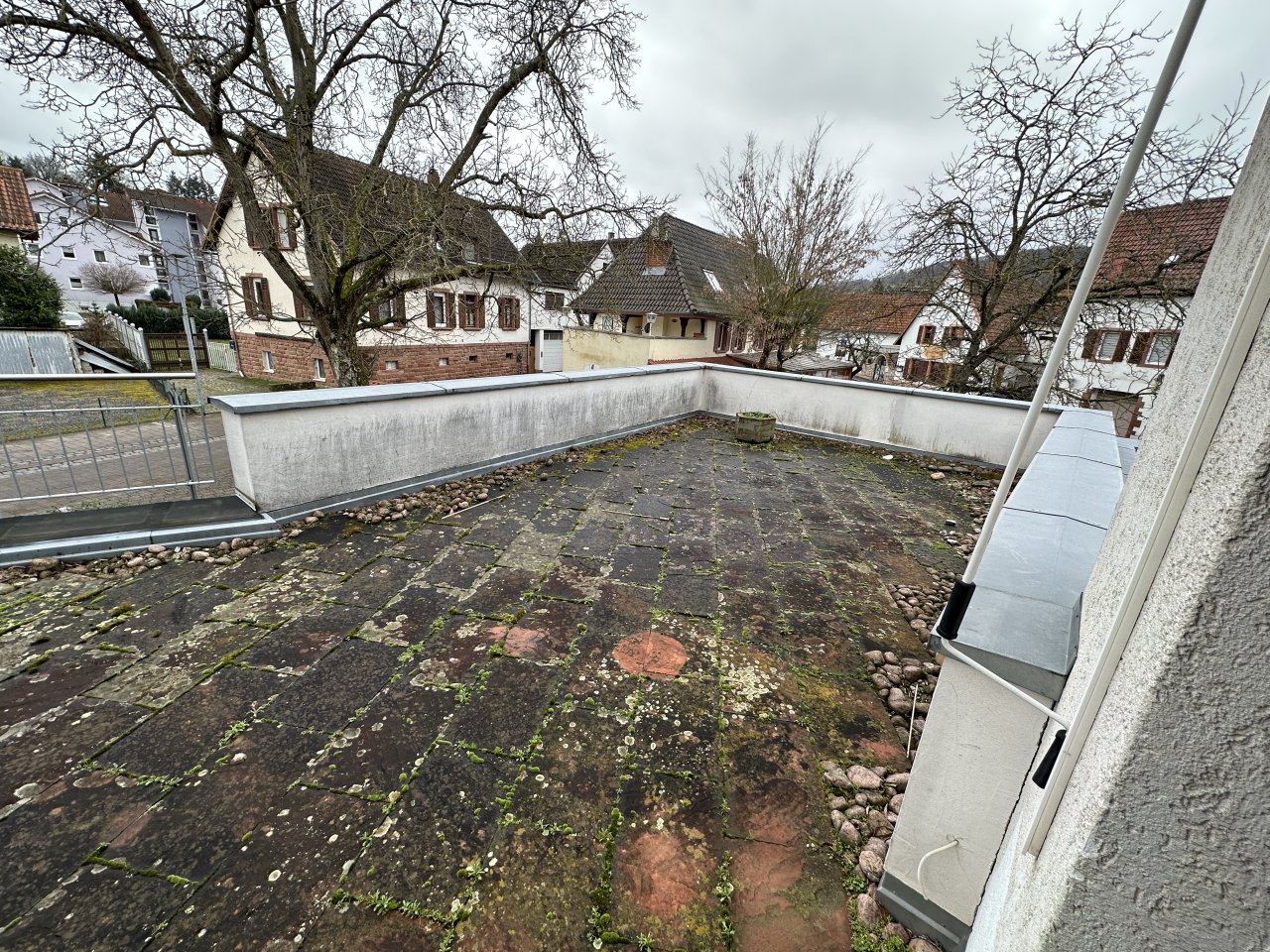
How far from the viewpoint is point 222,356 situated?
18078mm

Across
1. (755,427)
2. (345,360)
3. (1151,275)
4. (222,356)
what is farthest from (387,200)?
(222,356)

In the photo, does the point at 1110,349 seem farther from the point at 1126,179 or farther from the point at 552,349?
the point at 1126,179

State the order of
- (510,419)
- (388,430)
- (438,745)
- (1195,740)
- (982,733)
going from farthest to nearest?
(510,419) → (388,430) → (438,745) → (982,733) → (1195,740)

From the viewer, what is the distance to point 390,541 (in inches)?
151

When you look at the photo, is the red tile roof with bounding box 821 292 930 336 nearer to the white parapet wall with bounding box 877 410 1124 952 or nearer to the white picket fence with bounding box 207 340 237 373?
the white parapet wall with bounding box 877 410 1124 952

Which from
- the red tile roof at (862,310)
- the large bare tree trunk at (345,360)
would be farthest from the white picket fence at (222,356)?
the red tile roof at (862,310)

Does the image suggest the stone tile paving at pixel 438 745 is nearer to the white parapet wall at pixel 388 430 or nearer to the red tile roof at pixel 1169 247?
the white parapet wall at pixel 388 430

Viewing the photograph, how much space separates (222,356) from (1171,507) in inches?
946

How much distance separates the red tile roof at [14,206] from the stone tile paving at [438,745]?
2623 centimetres

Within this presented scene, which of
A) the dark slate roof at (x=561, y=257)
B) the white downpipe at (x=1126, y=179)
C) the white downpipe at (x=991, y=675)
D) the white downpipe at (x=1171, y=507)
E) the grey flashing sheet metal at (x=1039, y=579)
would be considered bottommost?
the white downpipe at (x=991, y=675)

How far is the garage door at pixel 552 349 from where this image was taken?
2141 centimetres

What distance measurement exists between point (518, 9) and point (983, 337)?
32.6ft

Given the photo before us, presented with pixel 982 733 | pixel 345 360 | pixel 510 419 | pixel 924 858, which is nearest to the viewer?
pixel 982 733

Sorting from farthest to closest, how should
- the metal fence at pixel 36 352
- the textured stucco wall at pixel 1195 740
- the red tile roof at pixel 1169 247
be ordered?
the metal fence at pixel 36 352, the red tile roof at pixel 1169 247, the textured stucco wall at pixel 1195 740
